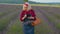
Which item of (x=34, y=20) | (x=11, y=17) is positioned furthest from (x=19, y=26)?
(x=34, y=20)

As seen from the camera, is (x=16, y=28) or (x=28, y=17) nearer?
(x=28, y=17)

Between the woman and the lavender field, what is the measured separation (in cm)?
36

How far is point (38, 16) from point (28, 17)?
0.44m

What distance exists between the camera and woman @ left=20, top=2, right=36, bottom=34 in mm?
2736

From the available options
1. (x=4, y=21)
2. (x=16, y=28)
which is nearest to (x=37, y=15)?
(x=16, y=28)

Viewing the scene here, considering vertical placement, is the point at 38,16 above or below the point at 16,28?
above

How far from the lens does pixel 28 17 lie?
110 inches

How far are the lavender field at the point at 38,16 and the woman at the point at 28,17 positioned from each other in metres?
0.36

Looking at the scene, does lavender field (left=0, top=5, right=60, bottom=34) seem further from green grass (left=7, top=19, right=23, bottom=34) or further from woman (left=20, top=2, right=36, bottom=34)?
woman (left=20, top=2, right=36, bottom=34)

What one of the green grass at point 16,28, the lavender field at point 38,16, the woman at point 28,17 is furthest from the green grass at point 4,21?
the woman at point 28,17

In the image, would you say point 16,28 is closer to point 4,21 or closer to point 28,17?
point 4,21

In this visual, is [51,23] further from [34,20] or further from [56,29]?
[34,20]

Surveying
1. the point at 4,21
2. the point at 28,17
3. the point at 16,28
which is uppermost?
the point at 28,17

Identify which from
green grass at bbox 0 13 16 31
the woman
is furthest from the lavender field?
the woman
